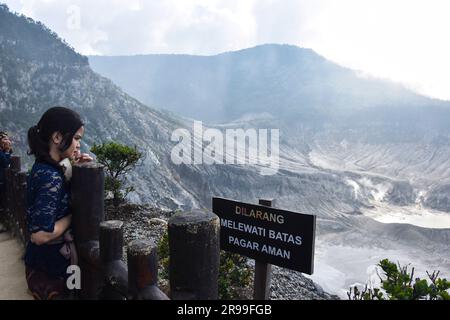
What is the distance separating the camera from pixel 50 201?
2.27 meters

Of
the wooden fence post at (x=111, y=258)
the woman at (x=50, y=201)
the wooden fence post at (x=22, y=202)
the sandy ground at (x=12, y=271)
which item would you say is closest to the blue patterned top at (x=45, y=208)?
the woman at (x=50, y=201)

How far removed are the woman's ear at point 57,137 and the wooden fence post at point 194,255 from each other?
2.99ft

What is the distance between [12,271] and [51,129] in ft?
9.18

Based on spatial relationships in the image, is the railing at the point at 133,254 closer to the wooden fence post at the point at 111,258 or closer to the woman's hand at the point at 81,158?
the wooden fence post at the point at 111,258

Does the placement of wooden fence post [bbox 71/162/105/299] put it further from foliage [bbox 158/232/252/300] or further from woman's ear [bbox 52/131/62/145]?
foliage [bbox 158/232/252/300]

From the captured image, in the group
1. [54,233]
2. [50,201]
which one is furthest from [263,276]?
[50,201]

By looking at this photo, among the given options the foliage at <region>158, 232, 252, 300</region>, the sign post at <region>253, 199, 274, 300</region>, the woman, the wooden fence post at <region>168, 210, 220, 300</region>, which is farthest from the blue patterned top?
the foliage at <region>158, 232, 252, 300</region>

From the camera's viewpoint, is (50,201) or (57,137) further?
(57,137)

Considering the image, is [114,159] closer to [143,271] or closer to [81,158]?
[81,158]

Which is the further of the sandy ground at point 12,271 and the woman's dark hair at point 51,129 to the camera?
the sandy ground at point 12,271

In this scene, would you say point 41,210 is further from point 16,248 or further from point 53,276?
point 16,248

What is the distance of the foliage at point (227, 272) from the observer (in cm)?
536

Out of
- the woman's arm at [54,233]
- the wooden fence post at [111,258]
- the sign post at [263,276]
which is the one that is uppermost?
Result: the woman's arm at [54,233]
